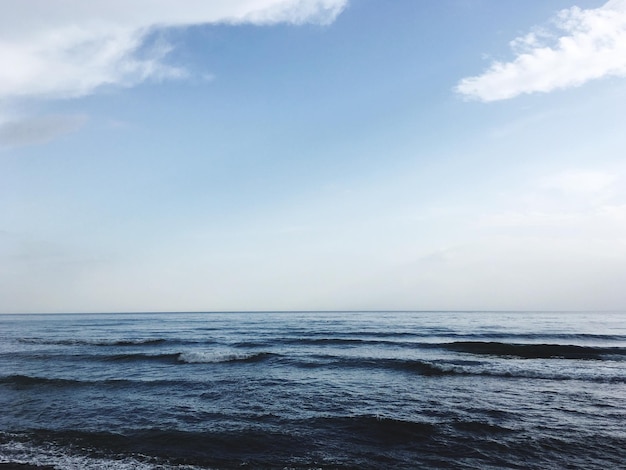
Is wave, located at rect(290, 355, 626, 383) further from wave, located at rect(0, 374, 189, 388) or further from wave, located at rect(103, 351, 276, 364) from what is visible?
wave, located at rect(0, 374, 189, 388)

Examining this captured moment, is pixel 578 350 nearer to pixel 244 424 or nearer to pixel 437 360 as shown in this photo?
pixel 437 360

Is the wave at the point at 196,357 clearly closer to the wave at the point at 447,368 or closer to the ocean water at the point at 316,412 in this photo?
the ocean water at the point at 316,412

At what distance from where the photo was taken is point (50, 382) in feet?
67.7

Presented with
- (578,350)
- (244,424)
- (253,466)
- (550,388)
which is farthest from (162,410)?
(578,350)

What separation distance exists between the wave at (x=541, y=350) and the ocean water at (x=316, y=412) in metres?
0.74

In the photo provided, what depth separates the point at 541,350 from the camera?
31656mm

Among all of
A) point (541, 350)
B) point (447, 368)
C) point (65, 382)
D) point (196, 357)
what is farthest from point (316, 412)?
point (541, 350)

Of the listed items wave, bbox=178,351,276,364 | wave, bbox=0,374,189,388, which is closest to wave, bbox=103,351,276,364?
wave, bbox=178,351,276,364

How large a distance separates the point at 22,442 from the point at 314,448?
896 centimetres

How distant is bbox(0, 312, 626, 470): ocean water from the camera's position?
35.0 ft

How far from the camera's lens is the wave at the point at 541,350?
29.2 meters

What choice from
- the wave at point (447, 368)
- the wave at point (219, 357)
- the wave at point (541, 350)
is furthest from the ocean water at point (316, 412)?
the wave at point (541, 350)

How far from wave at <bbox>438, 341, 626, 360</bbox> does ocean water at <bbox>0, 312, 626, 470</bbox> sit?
2.42 ft

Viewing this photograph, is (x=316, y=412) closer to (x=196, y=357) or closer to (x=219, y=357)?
(x=219, y=357)
